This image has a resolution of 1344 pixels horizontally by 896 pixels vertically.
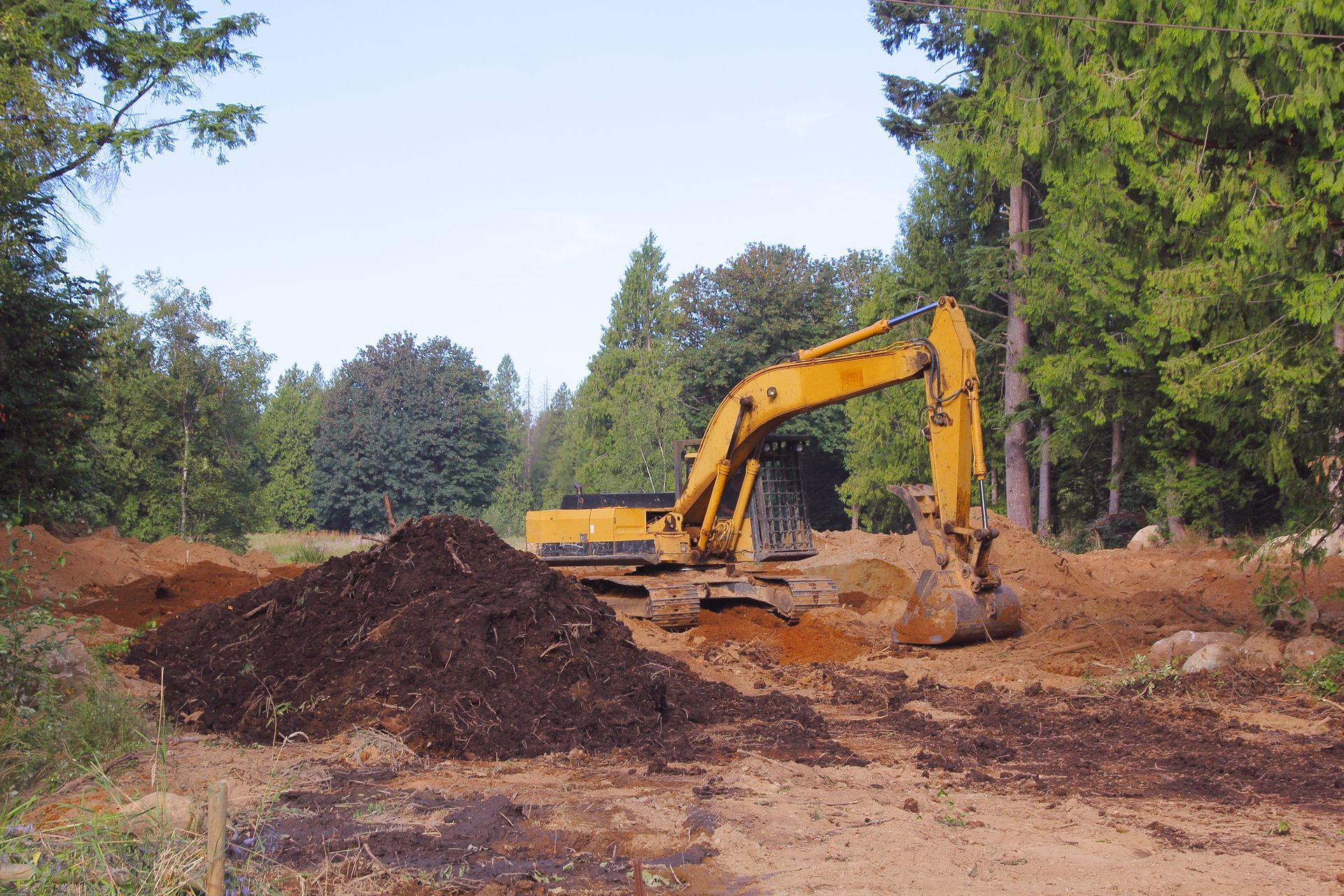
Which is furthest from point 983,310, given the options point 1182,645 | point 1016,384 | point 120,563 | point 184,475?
point 184,475

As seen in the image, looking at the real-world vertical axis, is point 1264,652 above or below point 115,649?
below

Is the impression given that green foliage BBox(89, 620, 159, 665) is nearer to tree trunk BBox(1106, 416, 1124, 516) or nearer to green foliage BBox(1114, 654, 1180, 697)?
green foliage BBox(1114, 654, 1180, 697)

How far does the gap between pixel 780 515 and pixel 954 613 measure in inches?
159

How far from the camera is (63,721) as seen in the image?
6.37 m

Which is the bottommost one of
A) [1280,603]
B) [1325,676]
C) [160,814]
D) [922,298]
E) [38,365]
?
[1325,676]

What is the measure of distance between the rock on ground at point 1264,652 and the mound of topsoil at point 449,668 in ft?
13.4

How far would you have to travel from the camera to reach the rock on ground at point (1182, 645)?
10.1 metres

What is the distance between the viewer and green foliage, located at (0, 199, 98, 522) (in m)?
14.6

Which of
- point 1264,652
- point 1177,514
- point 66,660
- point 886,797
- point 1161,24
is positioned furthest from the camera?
point 1177,514

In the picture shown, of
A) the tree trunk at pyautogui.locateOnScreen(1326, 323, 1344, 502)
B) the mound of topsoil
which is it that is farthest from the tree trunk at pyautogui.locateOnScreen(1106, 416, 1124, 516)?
the mound of topsoil

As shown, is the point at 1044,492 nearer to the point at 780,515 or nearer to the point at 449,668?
the point at 780,515

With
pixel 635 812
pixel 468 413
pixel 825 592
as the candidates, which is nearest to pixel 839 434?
pixel 468 413

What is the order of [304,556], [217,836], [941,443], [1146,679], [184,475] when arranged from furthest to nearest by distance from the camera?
[184,475], [304,556], [941,443], [1146,679], [217,836]

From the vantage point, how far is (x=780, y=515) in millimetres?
14711
